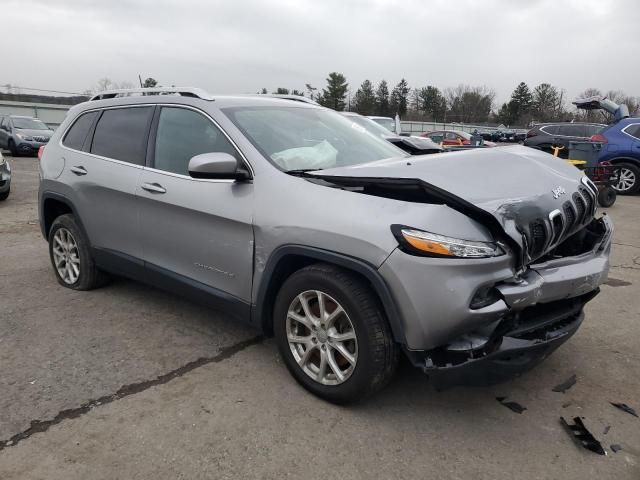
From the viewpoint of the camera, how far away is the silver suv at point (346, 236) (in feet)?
7.80

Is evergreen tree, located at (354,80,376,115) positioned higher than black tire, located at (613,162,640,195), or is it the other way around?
evergreen tree, located at (354,80,376,115)

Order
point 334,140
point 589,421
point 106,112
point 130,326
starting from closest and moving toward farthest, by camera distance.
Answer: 1. point 589,421
2. point 334,140
3. point 130,326
4. point 106,112

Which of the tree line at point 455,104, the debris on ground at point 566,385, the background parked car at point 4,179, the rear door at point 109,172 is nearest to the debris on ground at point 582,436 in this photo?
the debris on ground at point 566,385

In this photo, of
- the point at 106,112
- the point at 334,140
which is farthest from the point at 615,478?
the point at 106,112

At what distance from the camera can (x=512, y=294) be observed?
7.73ft

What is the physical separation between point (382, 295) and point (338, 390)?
662 mm

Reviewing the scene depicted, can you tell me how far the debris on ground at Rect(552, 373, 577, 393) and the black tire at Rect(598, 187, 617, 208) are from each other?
26.3ft

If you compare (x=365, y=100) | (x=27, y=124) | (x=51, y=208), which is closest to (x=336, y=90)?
(x=365, y=100)

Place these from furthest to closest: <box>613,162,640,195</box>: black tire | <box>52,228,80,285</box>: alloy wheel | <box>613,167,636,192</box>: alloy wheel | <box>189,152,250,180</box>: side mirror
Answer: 1. <box>613,167,636,192</box>: alloy wheel
2. <box>613,162,640,195</box>: black tire
3. <box>52,228,80,285</box>: alloy wheel
4. <box>189,152,250,180</box>: side mirror

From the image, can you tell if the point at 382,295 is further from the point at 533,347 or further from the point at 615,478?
the point at 615,478

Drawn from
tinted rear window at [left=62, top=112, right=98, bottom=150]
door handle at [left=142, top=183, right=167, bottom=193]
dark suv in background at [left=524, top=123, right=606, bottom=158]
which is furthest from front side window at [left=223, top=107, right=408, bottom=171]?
dark suv in background at [left=524, top=123, right=606, bottom=158]

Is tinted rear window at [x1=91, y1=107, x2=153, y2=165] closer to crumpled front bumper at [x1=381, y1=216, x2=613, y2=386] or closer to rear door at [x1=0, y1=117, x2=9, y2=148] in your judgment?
crumpled front bumper at [x1=381, y1=216, x2=613, y2=386]

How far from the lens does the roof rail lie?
360 cm

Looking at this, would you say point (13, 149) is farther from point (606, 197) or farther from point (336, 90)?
point (336, 90)
